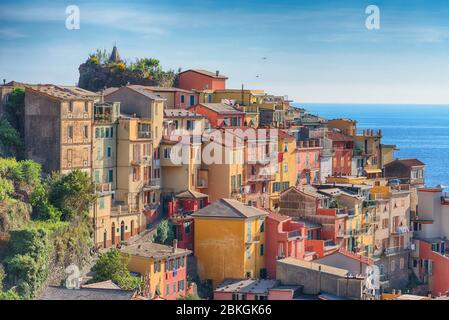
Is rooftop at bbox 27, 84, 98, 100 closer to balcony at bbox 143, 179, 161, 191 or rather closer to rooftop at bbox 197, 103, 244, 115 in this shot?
balcony at bbox 143, 179, 161, 191

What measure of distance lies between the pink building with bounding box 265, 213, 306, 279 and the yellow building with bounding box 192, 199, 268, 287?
268mm

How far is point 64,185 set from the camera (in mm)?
27594

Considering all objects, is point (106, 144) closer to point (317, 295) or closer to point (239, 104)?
point (317, 295)

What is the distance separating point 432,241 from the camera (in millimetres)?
38406

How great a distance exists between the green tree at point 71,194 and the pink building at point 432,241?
13791mm

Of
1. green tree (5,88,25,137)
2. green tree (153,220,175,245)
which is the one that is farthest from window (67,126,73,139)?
green tree (153,220,175,245)

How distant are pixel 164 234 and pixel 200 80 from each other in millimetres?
11660

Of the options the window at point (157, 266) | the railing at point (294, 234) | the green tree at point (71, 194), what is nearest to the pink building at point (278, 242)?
the railing at point (294, 234)

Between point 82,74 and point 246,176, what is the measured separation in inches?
355

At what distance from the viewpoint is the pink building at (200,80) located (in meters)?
40.4

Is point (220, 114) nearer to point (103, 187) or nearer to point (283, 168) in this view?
point (283, 168)

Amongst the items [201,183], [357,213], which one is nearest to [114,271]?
[201,183]

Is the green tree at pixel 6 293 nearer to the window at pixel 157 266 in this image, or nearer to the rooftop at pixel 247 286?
the window at pixel 157 266
